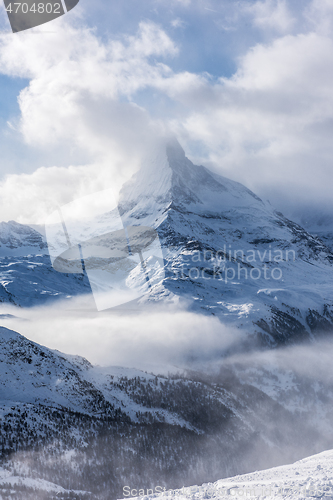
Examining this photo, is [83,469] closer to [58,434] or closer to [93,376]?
[58,434]

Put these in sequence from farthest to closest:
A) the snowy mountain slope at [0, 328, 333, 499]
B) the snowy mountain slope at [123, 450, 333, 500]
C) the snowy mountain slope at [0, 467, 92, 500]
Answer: the snowy mountain slope at [0, 328, 333, 499] < the snowy mountain slope at [0, 467, 92, 500] < the snowy mountain slope at [123, 450, 333, 500]

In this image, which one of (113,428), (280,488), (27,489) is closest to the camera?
(280,488)

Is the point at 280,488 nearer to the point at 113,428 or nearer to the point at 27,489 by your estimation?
the point at 27,489

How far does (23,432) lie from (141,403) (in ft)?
170

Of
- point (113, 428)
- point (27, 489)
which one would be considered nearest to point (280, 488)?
point (27, 489)

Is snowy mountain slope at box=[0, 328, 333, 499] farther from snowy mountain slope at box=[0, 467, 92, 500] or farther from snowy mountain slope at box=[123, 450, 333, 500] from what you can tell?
snowy mountain slope at box=[123, 450, 333, 500]

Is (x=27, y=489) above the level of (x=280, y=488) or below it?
below

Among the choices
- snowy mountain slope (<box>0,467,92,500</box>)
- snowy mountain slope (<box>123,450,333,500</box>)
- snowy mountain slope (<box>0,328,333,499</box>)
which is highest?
snowy mountain slope (<box>123,450,333,500</box>)

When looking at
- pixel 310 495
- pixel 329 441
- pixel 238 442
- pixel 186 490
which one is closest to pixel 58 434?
pixel 186 490

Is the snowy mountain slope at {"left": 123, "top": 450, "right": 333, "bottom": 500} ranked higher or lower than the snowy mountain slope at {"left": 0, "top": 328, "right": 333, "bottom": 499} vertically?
higher

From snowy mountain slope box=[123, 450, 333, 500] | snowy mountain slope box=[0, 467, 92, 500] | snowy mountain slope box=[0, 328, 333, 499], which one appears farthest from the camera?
snowy mountain slope box=[0, 328, 333, 499]

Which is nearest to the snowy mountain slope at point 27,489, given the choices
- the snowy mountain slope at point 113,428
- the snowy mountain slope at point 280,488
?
the snowy mountain slope at point 113,428

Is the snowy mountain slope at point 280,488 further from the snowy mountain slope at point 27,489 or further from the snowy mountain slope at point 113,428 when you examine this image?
the snowy mountain slope at point 113,428

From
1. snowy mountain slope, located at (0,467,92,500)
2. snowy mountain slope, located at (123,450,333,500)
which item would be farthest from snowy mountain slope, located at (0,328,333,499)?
snowy mountain slope, located at (123,450,333,500)
